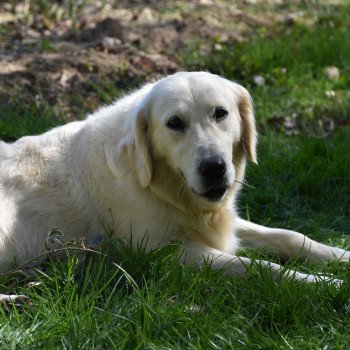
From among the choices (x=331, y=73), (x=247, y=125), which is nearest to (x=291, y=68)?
(x=331, y=73)

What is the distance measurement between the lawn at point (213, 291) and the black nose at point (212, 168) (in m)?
0.46

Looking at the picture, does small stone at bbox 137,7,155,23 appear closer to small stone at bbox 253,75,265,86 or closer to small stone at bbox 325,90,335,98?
small stone at bbox 253,75,265,86

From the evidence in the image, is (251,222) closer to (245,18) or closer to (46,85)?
(46,85)

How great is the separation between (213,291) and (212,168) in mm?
681

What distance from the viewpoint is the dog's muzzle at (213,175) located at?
427 centimetres

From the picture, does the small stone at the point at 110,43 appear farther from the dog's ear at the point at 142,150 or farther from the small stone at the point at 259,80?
the dog's ear at the point at 142,150

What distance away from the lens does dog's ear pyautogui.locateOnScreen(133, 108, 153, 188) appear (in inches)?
180

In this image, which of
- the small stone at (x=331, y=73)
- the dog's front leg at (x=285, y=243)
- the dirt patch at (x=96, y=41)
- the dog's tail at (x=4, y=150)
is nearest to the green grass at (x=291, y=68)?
the small stone at (x=331, y=73)

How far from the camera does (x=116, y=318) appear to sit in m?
3.72

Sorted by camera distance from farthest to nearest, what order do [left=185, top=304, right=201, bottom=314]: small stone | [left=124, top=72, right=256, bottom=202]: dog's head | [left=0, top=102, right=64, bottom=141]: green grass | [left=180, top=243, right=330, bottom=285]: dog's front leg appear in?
[left=0, top=102, right=64, bottom=141]: green grass < [left=124, top=72, right=256, bottom=202]: dog's head < [left=180, top=243, right=330, bottom=285]: dog's front leg < [left=185, top=304, right=201, bottom=314]: small stone

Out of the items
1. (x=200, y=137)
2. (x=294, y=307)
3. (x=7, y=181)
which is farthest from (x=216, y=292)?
(x=7, y=181)

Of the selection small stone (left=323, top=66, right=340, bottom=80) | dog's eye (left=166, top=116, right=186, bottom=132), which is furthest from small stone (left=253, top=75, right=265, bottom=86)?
dog's eye (left=166, top=116, right=186, bottom=132)

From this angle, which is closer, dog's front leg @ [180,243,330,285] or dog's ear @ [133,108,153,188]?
dog's front leg @ [180,243,330,285]

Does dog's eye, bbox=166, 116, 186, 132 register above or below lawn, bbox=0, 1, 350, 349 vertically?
above
